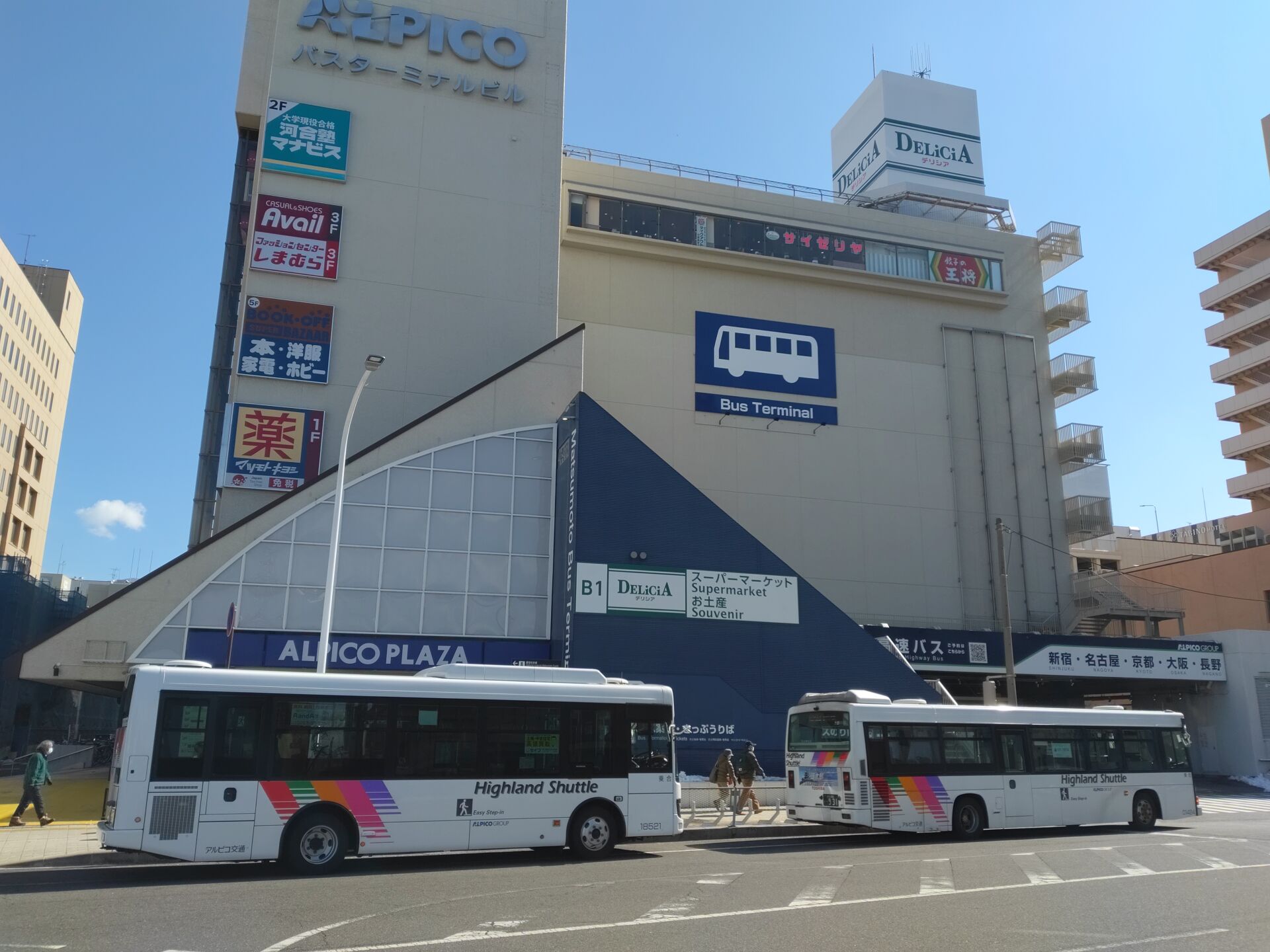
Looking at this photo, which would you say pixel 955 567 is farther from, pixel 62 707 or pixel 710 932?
pixel 62 707

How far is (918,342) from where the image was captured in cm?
4603

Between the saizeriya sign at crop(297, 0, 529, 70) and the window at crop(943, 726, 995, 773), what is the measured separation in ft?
98.8

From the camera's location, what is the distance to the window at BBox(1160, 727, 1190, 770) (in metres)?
22.1


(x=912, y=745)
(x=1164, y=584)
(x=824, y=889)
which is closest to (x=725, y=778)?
(x=912, y=745)

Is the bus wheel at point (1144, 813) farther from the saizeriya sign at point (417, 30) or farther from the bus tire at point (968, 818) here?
the saizeriya sign at point (417, 30)

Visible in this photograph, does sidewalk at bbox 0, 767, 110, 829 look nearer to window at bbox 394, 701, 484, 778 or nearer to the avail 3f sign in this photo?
window at bbox 394, 701, 484, 778

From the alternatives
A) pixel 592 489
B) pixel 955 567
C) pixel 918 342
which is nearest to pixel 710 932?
pixel 592 489

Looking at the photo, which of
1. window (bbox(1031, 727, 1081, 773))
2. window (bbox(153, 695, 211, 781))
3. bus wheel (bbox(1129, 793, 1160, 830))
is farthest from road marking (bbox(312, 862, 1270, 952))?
bus wheel (bbox(1129, 793, 1160, 830))

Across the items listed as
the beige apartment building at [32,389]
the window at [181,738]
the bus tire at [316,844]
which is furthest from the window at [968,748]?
the beige apartment building at [32,389]

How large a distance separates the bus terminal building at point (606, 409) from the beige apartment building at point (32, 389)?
4226 centimetres

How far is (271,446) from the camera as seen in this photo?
104 ft

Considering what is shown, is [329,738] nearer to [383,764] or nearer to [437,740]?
[383,764]

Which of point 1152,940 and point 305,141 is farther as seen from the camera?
point 305,141

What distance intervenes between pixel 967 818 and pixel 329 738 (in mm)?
12459
